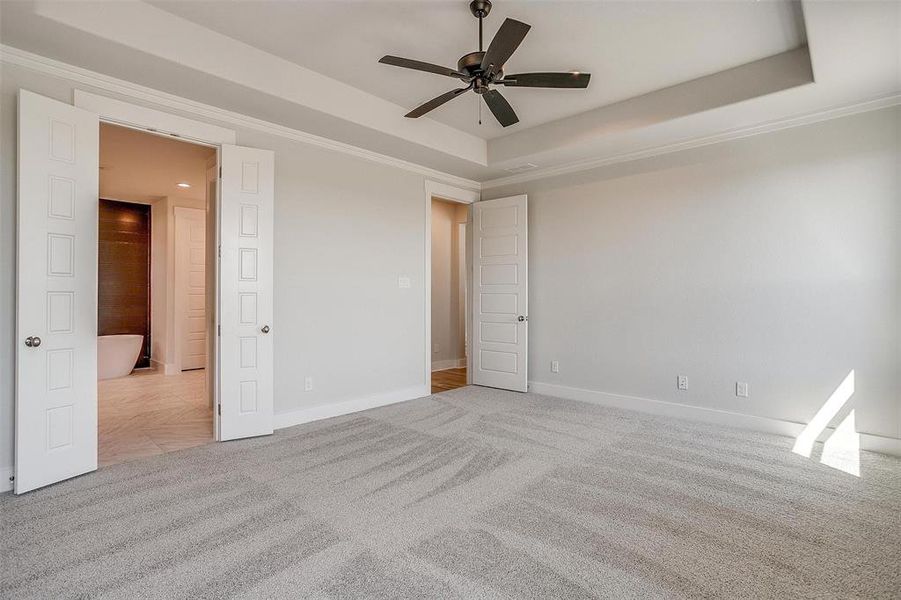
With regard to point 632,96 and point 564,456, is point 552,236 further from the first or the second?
point 564,456

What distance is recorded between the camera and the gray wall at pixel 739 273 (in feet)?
11.0

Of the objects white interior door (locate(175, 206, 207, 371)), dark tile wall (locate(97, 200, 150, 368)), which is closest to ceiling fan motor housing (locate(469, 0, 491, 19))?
white interior door (locate(175, 206, 207, 371))

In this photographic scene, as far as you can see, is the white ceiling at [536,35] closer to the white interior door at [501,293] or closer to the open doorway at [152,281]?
the white interior door at [501,293]

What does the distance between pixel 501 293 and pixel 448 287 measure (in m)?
1.86

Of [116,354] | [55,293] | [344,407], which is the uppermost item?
[55,293]

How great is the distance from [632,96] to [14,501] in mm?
5293

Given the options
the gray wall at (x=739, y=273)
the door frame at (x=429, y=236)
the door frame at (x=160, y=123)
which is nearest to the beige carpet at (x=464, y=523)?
the gray wall at (x=739, y=273)

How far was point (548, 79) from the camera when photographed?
2.66 m

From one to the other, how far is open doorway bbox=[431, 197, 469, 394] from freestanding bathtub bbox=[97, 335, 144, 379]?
14.7ft

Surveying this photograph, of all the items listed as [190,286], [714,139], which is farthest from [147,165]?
[714,139]

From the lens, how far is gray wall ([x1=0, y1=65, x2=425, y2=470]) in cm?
397

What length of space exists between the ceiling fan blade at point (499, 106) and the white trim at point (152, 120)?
2.20 m

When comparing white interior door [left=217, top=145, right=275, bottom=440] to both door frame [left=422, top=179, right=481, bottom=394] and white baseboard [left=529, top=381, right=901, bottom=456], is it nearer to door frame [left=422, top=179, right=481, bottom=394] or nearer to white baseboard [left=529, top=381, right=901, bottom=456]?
door frame [left=422, top=179, right=481, bottom=394]

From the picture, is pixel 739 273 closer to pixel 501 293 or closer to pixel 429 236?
pixel 501 293
